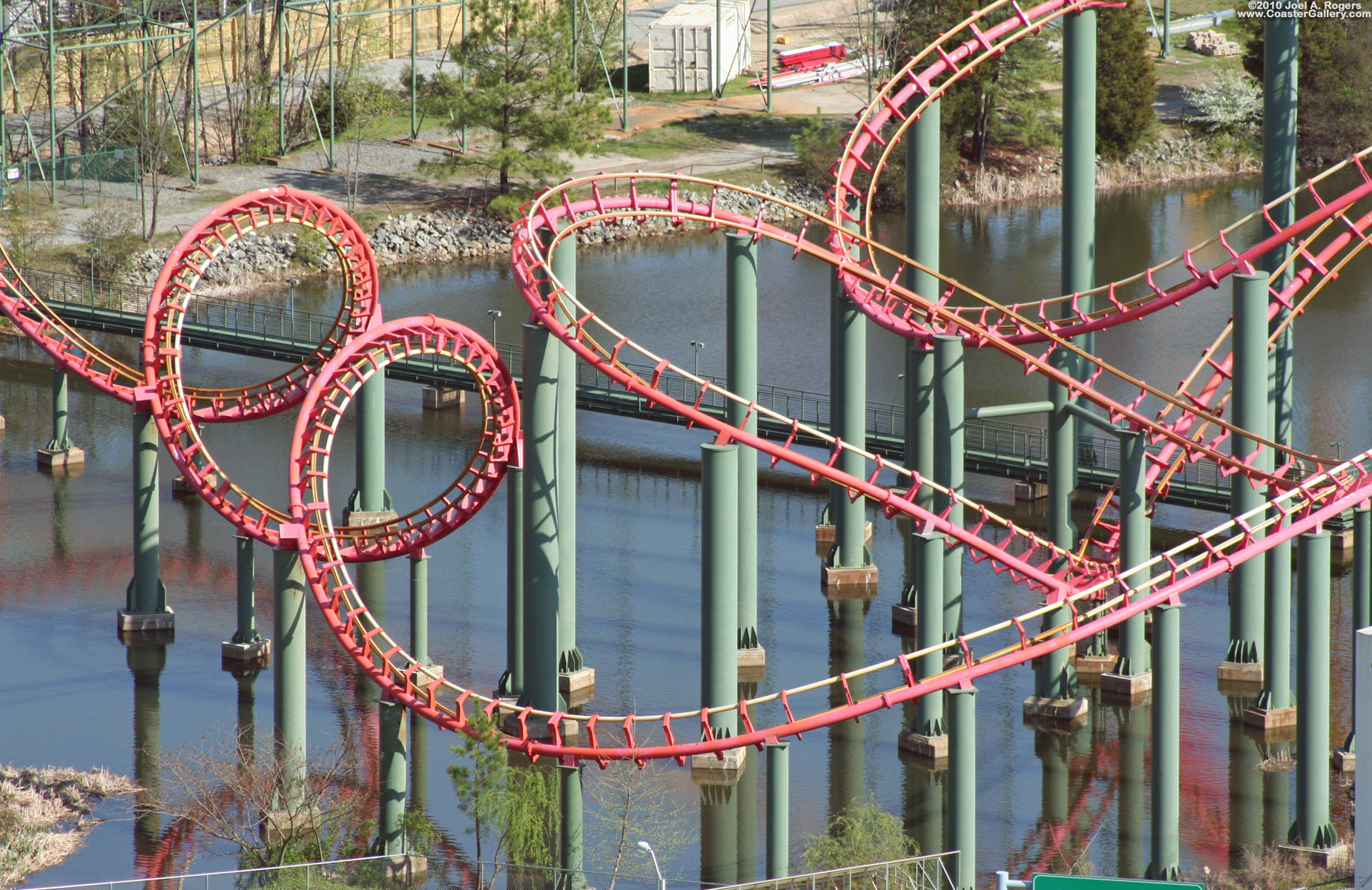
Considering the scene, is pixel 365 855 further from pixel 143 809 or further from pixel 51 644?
pixel 51 644

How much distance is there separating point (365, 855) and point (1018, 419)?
2422 centimetres

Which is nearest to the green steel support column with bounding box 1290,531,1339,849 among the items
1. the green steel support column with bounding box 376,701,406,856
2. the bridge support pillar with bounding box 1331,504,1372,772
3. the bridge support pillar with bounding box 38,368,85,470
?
the bridge support pillar with bounding box 1331,504,1372,772

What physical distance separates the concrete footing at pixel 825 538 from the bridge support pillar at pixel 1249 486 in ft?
26.5

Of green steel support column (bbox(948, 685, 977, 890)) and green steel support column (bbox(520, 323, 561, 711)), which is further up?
green steel support column (bbox(520, 323, 561, 711))

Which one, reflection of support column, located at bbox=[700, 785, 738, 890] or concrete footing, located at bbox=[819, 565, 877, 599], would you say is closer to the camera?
reflection of support column, located at bbox=[700, 785, 738, 890]

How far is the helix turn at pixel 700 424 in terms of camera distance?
89.0 feet

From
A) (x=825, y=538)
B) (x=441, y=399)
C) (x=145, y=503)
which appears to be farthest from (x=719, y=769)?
(x=441, y=399)

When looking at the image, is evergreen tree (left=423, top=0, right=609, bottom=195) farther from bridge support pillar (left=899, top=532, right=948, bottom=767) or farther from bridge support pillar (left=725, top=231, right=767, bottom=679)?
bridge support pillar (left=899, top=532, right=948, bottom=767)

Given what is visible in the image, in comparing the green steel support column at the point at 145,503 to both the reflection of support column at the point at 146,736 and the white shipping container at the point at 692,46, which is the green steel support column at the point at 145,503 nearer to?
the reflection of support column at the point at 146,736

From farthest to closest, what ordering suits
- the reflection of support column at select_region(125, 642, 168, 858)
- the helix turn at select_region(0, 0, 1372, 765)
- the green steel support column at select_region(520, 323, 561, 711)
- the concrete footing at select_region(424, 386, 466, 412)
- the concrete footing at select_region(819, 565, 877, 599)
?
the concrete footing at select_region(424, 386, 466, 412) → the concrete footing at select_region(819, 565, 877, 599) → the reflection of support column at select_region(125, 642, 168, 858) → the green steel support column at select_region(520, 323, 561, 711) → the helix turn at select_region(0, 0, 1372, 765)

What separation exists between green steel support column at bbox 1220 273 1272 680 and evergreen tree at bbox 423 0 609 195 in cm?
3367

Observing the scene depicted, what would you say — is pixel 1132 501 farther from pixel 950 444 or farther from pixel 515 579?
pixel 515 579

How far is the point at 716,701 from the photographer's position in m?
28.1

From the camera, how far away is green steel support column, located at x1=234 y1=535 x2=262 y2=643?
30.7m
